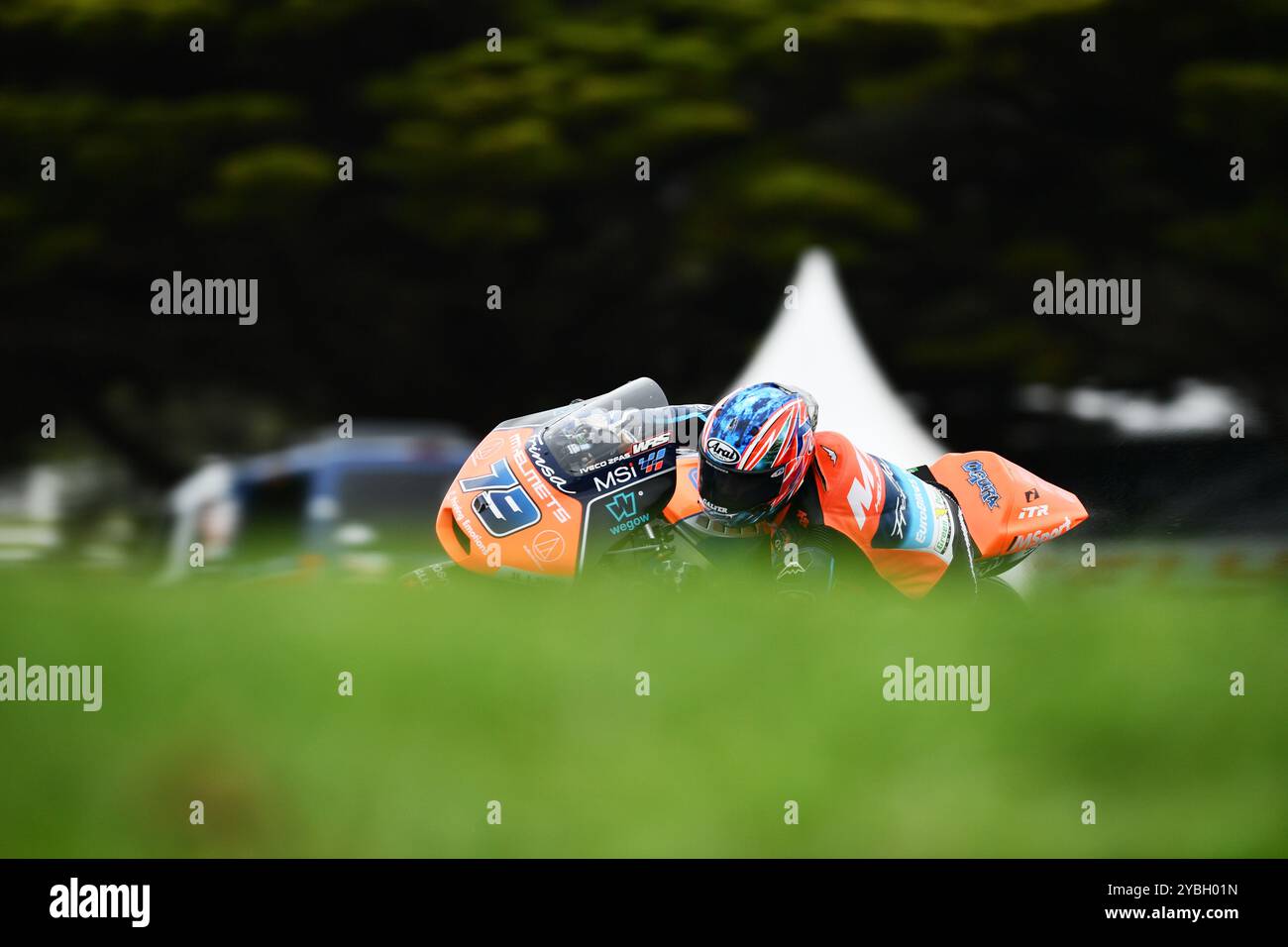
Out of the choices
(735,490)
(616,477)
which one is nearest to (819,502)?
(735,490)

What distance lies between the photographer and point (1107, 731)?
12.0ft

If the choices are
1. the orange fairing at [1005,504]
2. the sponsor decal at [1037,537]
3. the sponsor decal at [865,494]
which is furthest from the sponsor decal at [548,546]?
the sponsor decal at [1037,537]

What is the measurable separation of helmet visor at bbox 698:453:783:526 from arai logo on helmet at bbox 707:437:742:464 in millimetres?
23

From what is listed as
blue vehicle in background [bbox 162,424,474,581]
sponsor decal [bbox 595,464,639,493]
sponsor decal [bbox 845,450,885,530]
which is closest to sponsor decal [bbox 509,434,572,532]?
sponsor decal [bbox 595,464,639,493]

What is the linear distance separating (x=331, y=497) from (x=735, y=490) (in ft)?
13.7

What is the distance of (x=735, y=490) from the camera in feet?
14.0

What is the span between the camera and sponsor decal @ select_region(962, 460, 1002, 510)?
5.04 meters

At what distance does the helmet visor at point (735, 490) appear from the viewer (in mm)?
4259

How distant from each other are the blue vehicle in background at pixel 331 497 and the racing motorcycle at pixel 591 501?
2.71 meters

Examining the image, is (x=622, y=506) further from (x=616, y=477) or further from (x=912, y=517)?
(x=912, y=517)

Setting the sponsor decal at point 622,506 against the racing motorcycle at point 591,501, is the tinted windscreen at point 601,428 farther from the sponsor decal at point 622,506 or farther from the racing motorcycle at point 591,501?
the sponsor decal at point 622,506

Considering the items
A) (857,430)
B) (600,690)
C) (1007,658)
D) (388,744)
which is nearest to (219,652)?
(388,744)

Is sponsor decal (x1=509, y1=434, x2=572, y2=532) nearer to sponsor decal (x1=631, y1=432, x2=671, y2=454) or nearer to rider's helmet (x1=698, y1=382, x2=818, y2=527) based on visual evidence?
sponsor decal (x1=631, y1=432, x2=671, y2=454)

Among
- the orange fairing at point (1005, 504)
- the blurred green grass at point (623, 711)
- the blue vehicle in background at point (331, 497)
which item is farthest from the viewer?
the blue vehicle in background at point (331, 497)
